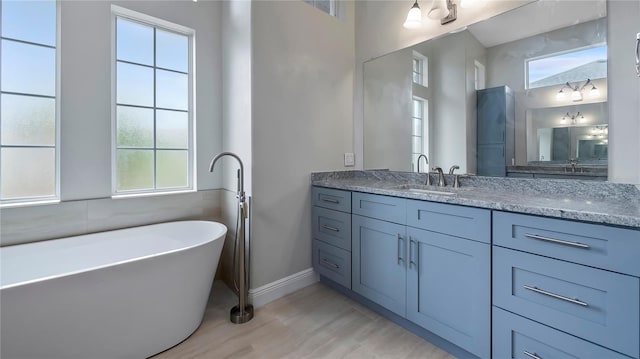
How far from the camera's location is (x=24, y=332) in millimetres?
1184

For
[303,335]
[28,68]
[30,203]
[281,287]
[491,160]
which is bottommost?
[303,335]

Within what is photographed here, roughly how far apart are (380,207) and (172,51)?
219cm

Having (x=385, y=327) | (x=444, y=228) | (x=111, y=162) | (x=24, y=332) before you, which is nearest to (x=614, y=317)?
(x=444, y=228)

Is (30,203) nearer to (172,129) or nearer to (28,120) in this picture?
(28,120)

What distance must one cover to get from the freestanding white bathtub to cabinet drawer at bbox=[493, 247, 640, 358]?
160 centimetres

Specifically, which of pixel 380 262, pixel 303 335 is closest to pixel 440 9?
pixel 380 262

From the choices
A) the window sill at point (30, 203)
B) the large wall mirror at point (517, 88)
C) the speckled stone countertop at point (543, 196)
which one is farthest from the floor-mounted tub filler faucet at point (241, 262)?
the large wall mirror at point (517, 88)

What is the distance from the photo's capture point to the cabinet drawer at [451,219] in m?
1.35

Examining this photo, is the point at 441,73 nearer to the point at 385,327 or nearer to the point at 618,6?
the point at 618,6

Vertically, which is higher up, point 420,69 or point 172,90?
point 420,69

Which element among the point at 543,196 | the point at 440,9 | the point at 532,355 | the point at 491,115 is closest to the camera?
the point at 532,355

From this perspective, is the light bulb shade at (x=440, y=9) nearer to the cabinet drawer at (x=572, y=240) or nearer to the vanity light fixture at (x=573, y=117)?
the vanity light fixture at (x=573, y=117)

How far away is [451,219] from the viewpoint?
148cm

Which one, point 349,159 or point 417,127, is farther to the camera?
point 349,159
